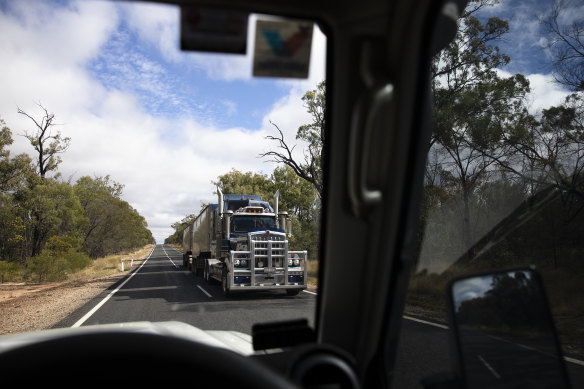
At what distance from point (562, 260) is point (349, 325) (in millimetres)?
1044

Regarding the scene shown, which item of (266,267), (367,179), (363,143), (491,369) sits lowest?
(266,267)

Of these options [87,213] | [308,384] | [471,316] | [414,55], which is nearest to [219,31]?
[414,55]

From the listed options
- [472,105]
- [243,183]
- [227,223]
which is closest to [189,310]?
[227,223]

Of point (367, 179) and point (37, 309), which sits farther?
point (37, 309)

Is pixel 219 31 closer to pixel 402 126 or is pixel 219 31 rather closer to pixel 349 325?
pixel 402 126

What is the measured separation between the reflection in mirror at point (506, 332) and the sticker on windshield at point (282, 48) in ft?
4.41

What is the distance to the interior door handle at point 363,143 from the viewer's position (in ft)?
6.39

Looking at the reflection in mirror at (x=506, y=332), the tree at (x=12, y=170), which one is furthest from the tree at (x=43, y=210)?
the reflection in mirror at (x=506, y=332)

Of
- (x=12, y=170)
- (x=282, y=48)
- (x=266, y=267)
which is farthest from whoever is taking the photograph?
(x=12, y=170)

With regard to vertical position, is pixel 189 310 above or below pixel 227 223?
below

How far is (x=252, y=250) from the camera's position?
1455 cm

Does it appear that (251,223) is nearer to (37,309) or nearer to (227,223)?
(227,223)

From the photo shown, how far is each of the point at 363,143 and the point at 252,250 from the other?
12843 millimetres

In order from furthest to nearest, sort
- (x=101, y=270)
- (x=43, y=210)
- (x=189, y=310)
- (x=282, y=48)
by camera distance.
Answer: (x=43, y=210) < (x=101, y=270) < (x=189, y=310) < (x=282, y=48)
